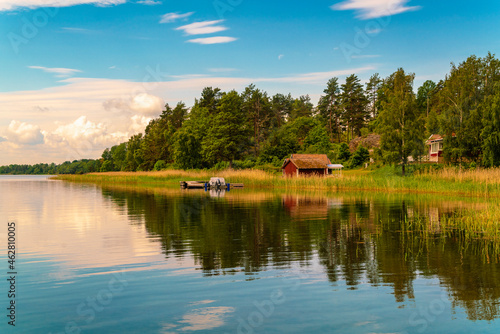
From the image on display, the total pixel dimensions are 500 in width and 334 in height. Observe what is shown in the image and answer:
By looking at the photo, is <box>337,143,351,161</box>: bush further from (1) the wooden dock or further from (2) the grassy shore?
(1) the wooden dock

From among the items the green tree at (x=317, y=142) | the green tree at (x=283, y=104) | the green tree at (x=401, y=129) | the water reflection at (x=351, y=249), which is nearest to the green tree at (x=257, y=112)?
the green tree at (x=317, y=142)

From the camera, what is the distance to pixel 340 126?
135125 millimetres

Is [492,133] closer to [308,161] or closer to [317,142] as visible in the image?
[308,161]

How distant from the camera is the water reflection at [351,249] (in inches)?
436

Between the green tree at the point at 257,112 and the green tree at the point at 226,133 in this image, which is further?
the green tree at the point at 257,112

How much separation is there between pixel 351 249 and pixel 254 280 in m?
5.60

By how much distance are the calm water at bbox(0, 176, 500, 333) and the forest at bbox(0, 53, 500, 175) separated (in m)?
39.8

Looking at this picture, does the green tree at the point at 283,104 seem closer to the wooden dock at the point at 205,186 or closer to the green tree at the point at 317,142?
the green tree at the point at 317,142

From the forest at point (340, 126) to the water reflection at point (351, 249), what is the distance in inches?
1316

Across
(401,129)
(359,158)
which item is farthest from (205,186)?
(359,158)

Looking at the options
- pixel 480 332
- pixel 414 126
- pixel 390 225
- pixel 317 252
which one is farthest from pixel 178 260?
pixel 414 126

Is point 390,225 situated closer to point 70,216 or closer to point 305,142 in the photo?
point 70,216

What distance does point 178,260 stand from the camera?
14.5 metres

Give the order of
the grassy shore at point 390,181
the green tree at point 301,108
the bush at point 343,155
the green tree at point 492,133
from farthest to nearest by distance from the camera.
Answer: the green tree at point 301,108 → the bush at point 343,155 → the green tree at point 492,133 → the grassy shore at point 390,181
